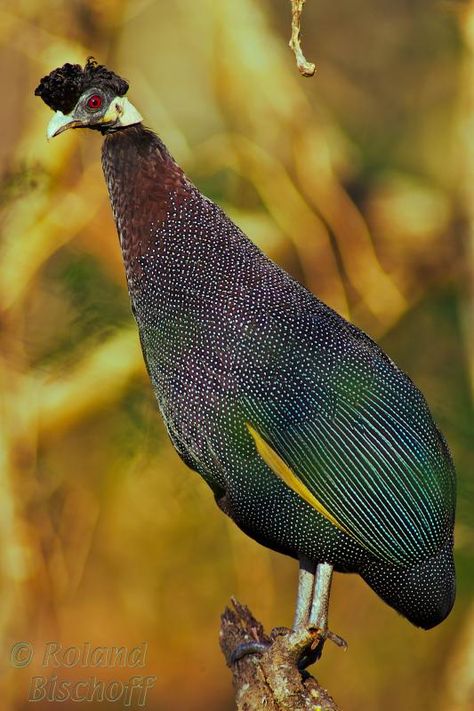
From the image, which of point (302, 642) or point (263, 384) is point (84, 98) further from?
point (302, 642)

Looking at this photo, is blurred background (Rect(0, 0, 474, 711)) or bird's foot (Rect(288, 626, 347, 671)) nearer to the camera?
bird's foot (Rect(288, 626, 347, 671))

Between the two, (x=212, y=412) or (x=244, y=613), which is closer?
(x=212, y=412)

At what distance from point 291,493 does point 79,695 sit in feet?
5.06

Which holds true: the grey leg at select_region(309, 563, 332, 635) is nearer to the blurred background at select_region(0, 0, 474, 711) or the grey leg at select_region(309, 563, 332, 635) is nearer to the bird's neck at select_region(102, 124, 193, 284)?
the bird's neck at select_region(102, 124, 193, 284)

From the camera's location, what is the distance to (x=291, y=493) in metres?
1.49

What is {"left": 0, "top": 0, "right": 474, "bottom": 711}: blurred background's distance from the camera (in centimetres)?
270

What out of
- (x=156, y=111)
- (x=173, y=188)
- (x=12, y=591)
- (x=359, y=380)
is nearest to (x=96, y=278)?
(x=156, y=111)

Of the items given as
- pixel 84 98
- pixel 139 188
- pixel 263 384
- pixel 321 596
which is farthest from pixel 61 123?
pixel 321 596

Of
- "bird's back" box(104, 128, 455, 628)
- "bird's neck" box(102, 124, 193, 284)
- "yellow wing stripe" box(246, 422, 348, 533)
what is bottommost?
"yellow wing stripe" box(246, 422, 348, 533)

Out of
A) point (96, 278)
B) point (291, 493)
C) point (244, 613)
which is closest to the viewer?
point (291, 493)

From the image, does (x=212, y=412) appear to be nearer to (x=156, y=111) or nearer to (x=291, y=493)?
(x=291, y=493)

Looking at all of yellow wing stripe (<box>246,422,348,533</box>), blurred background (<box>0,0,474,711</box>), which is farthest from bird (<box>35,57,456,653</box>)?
blurred background (<box>0,0,474,711</box>)

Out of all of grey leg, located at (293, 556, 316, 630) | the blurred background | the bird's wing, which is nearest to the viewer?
the bird's wing

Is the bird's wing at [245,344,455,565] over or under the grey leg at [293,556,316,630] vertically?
over
